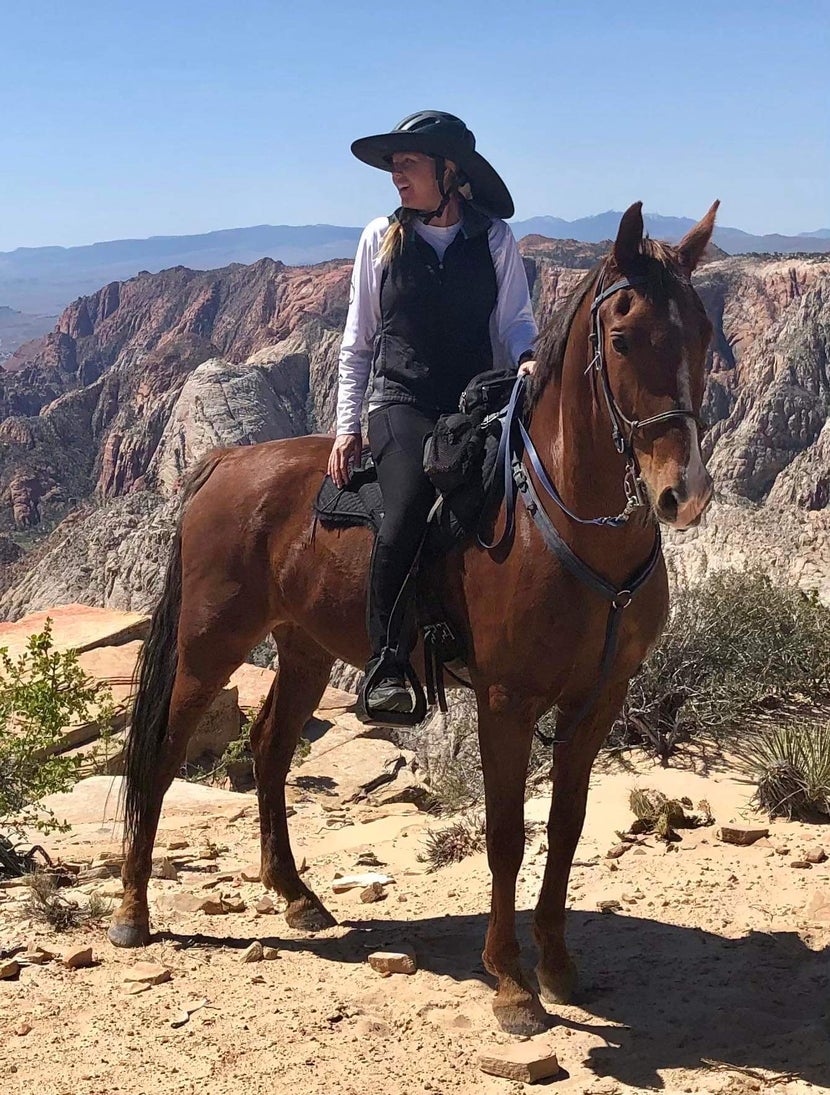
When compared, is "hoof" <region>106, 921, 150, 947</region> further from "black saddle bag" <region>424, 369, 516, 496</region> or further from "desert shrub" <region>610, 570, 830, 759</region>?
"desert shrub" <region>610, 570, 830, 759</region>

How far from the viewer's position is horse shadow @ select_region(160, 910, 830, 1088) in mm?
4047

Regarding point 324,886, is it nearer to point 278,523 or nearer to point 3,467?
point 278,523

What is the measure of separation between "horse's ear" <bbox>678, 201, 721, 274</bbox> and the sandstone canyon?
16 cm

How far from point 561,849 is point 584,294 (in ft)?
7.41

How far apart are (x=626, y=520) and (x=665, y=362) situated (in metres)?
0.61

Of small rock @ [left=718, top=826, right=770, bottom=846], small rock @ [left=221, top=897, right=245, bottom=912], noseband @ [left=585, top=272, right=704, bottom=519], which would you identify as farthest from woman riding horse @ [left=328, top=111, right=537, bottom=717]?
small rock @ [left=718, top=826, right=770, bottom=846]

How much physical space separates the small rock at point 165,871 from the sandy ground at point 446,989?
11 centimetres

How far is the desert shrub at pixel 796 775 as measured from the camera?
608cm

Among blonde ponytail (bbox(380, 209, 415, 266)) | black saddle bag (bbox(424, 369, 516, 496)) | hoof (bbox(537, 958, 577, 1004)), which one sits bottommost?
hoof (bbox(537, 958, 577, 1004))

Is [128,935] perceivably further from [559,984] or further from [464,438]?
[464,438]

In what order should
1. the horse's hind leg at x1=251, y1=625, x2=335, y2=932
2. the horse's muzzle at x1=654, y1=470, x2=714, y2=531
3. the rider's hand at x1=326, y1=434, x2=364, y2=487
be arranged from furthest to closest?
the horse's hind leg at x1=251, y1=625, x2=335, y2=932, the rider's hand at x1=326, y1=434, x2=364, y2=487, the horse's muzzle at x1=654, y1=470, x2=714, y2=531

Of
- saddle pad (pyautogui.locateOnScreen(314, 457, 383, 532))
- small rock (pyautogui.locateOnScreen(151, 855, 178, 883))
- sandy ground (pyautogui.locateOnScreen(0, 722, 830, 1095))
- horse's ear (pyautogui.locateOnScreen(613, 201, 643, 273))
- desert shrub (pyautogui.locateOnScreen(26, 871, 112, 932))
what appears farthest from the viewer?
small rock (pyautogui.locateOnScreen(151, 855, 178, 883))

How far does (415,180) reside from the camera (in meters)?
4.65

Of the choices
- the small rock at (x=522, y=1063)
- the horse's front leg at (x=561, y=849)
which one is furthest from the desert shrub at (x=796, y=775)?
the small rock at (x=522, y=1063)
